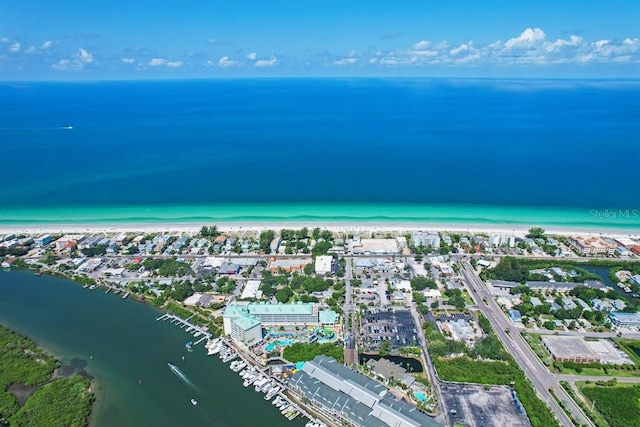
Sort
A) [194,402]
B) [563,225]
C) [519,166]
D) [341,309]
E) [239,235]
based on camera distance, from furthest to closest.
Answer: [519,166] → [563,225] → [239,235] → [341,309] → [194,402]

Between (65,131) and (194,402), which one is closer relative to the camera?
(194,402)

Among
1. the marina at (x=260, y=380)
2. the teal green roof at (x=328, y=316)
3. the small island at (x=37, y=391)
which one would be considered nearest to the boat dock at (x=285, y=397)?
the marina at (x=260, y=380)

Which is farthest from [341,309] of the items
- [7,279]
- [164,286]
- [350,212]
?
[7,279]

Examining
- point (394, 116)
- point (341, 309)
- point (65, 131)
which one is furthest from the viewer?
point (394, 116)

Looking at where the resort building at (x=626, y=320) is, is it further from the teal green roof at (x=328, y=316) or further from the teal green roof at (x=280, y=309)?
the teal green roof at (x=280, y=309)

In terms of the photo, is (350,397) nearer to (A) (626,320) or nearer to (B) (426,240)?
(A) (626,320)

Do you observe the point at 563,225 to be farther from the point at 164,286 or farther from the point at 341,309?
the point at 164,286

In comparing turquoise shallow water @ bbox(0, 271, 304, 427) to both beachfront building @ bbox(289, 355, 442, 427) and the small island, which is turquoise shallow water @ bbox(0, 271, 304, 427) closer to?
the small island

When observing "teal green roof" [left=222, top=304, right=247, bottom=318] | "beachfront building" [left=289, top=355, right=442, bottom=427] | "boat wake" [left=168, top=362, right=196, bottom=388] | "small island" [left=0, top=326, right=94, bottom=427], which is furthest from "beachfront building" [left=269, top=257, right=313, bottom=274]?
"small island" [left=0, top=326, right=94, bottom=427]
